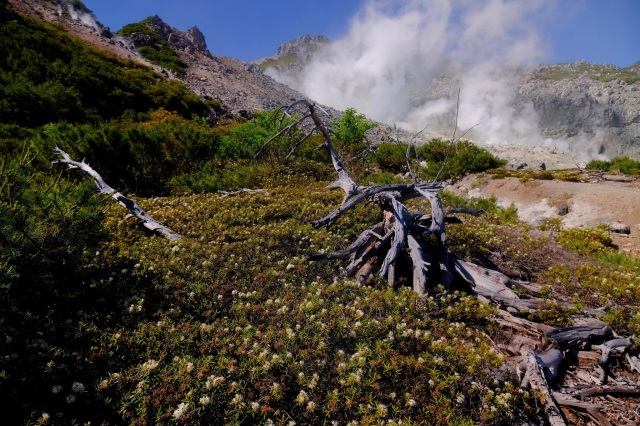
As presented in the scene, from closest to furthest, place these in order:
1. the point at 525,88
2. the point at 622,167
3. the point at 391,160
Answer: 1. the point at 622,167
2. the point at 391,160
3. the point at 525,88

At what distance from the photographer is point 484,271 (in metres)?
5.67

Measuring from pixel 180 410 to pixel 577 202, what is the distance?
16.2 meters

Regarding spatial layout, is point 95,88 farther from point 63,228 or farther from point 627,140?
point 627,140

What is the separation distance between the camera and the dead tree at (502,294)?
3502 mm

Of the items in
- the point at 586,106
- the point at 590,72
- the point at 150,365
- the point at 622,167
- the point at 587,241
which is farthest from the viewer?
the point at 590,72

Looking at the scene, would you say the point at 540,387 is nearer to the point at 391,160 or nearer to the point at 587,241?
the point at 587,241

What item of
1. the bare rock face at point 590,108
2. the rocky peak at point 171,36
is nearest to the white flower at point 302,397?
the rocky peak at point 171,36

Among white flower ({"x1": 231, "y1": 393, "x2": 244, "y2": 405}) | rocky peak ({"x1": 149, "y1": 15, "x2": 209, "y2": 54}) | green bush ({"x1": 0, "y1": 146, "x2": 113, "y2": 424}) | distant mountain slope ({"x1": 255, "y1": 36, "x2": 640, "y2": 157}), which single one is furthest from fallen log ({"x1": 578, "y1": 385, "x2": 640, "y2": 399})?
distant mountain slope ({"x1": 255, "y1": 36, "x2": 640, "y2": 157})

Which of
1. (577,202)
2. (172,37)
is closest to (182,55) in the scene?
(172,37)

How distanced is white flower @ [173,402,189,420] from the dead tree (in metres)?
3.31

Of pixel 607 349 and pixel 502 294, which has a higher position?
pixel 502 294

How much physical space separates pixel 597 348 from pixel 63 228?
6.99 m

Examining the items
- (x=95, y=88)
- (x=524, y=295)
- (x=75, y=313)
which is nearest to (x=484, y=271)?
(x=524, y=295)

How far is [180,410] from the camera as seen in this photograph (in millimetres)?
A: 2781
